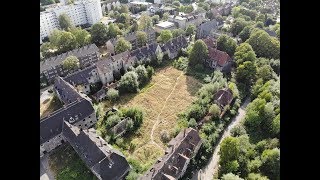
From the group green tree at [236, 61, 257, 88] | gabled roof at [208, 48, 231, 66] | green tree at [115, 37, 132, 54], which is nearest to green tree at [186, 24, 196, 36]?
gabled roof at [208, 48, 231, 66]

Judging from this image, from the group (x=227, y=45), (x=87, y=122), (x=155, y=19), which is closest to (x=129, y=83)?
(x=87, y=122)

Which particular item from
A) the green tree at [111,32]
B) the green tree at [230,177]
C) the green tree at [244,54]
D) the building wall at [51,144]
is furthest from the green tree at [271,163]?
the green tree at [111,32]

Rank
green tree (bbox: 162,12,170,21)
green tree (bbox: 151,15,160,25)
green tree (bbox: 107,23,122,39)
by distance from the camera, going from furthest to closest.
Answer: green tree (bbox: 162,12,170,21) < green tree (bbox: 151,15,160,25) < green tree (bbox: 107,23,122,39)

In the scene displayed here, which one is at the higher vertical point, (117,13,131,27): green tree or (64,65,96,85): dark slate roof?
(64,65,96,85): dark slate roof

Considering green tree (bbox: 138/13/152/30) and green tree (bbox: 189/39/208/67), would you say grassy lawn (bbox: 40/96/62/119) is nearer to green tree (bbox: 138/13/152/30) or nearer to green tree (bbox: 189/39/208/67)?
green tree (bbox: 189/39/208/67)

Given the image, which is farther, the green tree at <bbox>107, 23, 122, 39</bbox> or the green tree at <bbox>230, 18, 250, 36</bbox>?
the green tree at <bbox>230, 18, 250, 36</bbox>

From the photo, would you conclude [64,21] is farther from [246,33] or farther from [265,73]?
[265,73]
